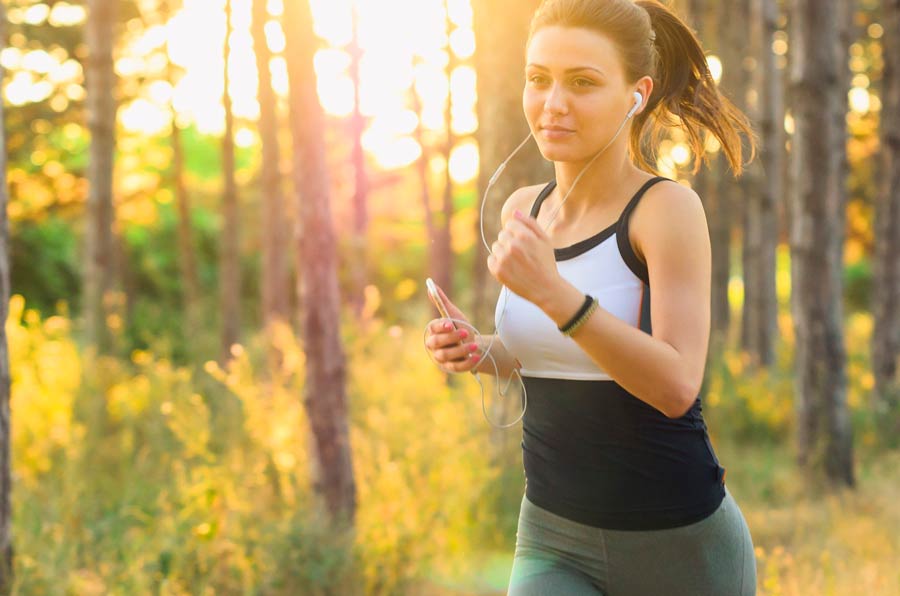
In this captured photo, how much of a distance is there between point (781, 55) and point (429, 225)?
26.5ft

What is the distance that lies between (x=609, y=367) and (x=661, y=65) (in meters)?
0.84

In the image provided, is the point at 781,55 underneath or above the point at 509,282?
above

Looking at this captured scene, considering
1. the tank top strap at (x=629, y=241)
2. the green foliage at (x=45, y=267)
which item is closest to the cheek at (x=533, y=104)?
the tank top strap at (x=629, y=241)

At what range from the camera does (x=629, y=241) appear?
Result: 214 cm

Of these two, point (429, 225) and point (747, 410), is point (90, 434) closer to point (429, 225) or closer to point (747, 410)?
point (747, 410)

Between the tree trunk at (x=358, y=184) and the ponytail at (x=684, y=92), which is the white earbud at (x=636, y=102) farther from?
the tree trunk at (x=358, y=184)

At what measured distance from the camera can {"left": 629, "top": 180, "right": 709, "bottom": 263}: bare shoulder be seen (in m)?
2.05

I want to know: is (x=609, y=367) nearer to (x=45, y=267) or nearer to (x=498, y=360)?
(x=498, y=360)

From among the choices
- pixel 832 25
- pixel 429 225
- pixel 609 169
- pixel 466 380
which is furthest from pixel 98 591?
pixel 429 225

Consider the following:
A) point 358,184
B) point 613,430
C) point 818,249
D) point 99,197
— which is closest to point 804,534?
point 818,249

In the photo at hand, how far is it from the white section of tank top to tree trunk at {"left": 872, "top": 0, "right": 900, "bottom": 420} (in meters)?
8.48

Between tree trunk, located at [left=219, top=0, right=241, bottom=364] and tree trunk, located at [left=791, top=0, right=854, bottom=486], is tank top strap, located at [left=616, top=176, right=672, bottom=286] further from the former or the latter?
tree trunk, located at [left=219, top=0, right=241, bottom=364]

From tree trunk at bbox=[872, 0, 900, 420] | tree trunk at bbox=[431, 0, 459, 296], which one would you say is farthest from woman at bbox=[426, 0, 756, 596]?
tree trunk at bbox=[431, 0, 459, 296]

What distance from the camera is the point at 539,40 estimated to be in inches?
89.4
